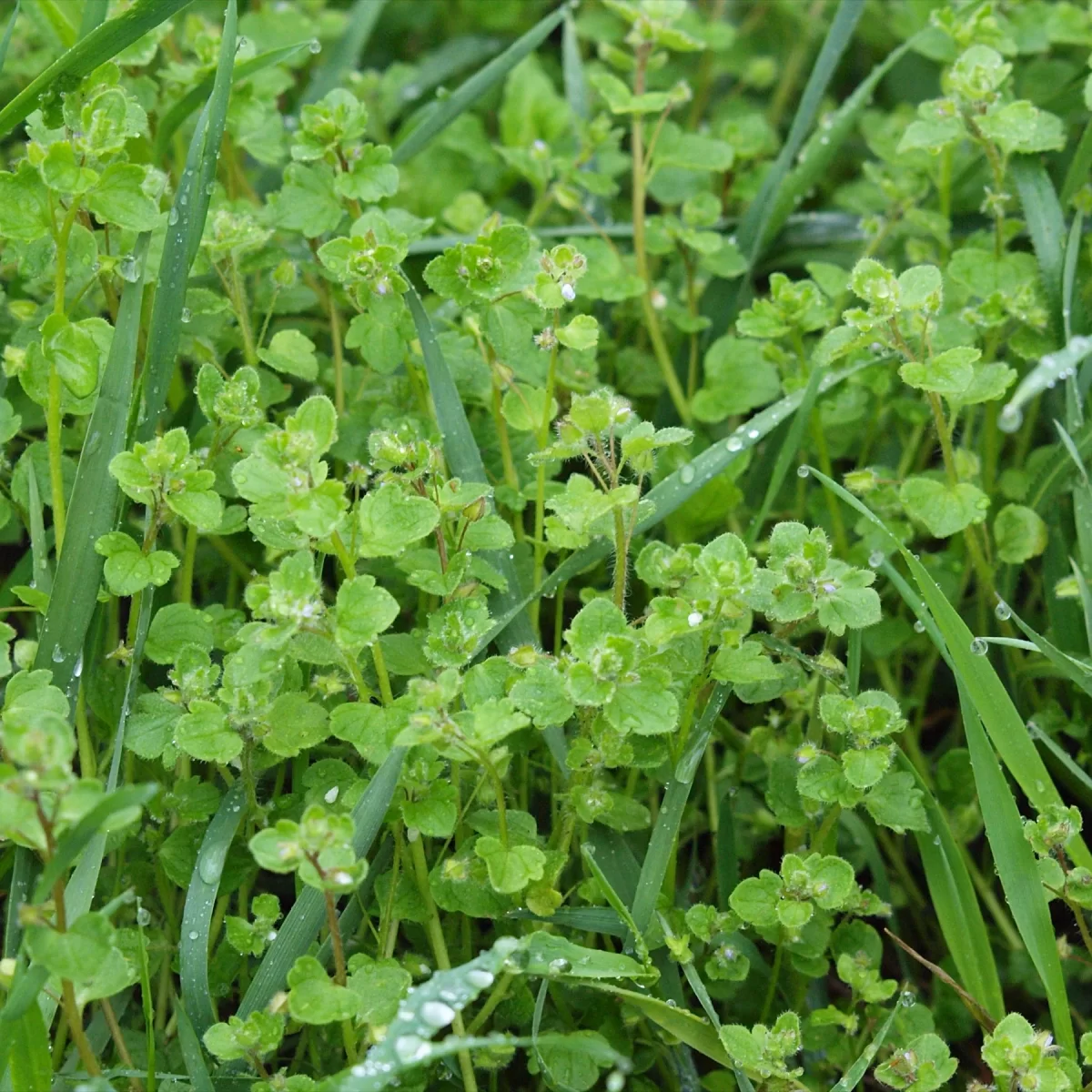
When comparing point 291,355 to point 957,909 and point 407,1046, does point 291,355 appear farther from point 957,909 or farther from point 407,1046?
point 957,909

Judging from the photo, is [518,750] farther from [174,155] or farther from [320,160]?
[174,155]

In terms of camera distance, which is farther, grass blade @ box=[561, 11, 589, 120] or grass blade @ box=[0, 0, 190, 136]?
grass blade @ box=[561, 11, 589, 120]

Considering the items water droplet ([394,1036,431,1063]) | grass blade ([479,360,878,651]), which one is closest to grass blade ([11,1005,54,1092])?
A: water droplet ([394,1036,431,1063])

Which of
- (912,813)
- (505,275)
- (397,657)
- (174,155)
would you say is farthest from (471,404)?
(912,813)

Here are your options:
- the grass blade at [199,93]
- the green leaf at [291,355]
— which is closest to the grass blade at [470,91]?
the grass blade at [199,93]

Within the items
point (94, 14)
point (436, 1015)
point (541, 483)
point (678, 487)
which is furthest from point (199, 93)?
point (436, 1015)

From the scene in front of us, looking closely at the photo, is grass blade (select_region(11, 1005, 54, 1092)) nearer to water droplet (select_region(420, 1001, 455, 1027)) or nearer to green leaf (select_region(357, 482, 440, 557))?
water droplet (select_region(420, 1001, 455, 1027))
